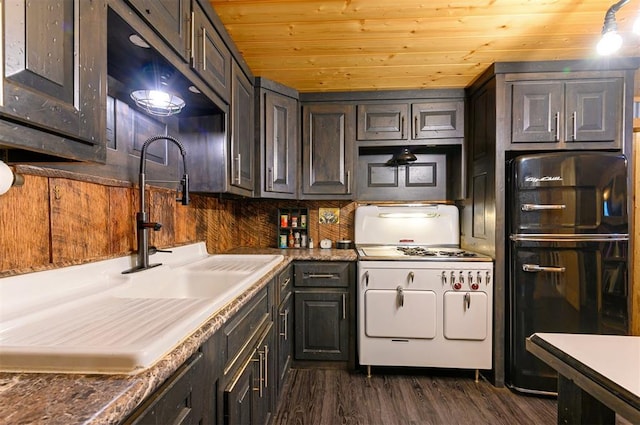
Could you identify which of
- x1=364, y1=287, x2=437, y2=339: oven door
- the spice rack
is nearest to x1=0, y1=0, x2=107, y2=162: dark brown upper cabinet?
x1=364, y1=287, x2=437, y2=339: oven door

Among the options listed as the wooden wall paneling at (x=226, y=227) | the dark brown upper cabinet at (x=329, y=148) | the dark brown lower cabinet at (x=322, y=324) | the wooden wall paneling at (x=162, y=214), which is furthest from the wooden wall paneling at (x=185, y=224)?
the dark brown upper cabinet at (x=329, y=148)

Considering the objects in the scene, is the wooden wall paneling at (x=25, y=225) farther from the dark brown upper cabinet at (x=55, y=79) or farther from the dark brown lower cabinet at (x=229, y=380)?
the dark brown lower cabinet at (x=229, y=380)

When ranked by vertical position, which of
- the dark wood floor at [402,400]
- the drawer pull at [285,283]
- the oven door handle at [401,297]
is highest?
the drawer pull at [285,283]

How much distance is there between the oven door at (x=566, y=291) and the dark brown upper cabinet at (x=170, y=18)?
2.24 meters

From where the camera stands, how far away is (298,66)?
7.07 feet

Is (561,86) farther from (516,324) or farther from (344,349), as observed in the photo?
(344,349)

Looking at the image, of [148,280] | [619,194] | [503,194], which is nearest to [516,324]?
[503,194]

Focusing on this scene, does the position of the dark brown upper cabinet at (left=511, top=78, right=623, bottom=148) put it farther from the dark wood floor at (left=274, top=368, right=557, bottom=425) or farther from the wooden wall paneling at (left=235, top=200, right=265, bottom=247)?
the wooden wall paneling at (left=235, top=200, right=265, bottom=247)

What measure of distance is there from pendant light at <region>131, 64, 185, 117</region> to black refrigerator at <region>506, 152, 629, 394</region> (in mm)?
2112

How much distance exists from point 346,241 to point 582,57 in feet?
7.15

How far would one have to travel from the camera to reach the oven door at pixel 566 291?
195 centimetres

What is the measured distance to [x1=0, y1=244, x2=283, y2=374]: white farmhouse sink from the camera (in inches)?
22.3

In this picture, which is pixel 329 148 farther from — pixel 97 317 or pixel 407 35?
pixel 97 317

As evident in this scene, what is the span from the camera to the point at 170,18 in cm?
111
